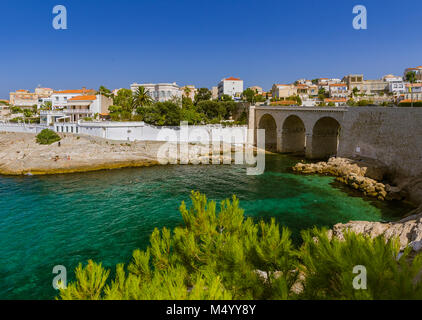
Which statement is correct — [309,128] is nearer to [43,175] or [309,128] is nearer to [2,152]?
[43,175]

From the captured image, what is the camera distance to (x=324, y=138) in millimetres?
36656

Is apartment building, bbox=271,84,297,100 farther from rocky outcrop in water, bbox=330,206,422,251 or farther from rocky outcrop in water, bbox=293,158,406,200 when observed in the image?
rocky outcrop in water, bbox=330,206,422,251

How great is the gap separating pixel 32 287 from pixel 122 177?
57.7 ft

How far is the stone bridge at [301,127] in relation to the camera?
34.4 meters

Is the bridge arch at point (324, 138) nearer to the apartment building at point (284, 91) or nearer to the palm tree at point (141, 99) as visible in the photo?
the palm tree at point (141, 99)

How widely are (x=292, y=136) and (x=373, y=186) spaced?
22443mm

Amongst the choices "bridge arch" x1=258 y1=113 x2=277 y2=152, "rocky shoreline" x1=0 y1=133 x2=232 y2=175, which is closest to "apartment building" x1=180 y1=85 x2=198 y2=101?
"bridge arch" x1=258 y1=113 x2=277 y2=152

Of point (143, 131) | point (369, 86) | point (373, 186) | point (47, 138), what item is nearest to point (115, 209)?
point (373, 186)

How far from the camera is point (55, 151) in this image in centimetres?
3152

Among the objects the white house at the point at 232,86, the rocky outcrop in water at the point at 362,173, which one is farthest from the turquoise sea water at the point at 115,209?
the white house at the point at 232,86

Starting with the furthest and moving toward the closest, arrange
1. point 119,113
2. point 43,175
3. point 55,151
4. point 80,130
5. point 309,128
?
point 119,113 → point 80,130 → point 309,128 → point 55,151 → point 43,175

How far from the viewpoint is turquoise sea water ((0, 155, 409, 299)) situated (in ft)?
40.8

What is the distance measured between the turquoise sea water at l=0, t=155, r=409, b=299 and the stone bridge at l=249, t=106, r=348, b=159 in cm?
878

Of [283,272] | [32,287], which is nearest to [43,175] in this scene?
[32,287]
